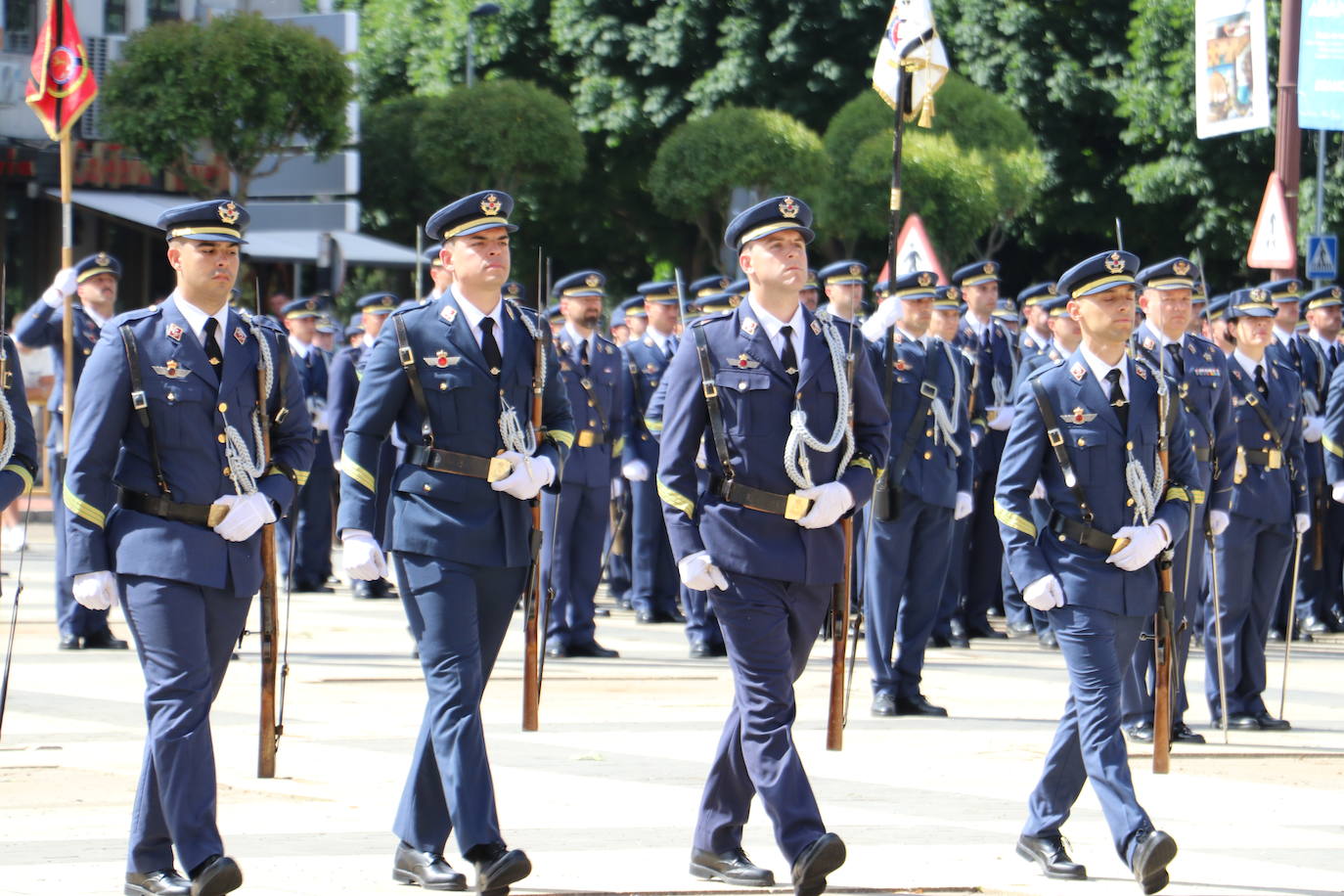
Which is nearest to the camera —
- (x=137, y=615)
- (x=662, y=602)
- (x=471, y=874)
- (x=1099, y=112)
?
(x=137, y=615)

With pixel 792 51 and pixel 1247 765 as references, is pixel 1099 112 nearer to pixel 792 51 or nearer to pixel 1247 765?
pixel 792 51

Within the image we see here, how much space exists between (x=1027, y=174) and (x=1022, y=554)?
84.7 feet

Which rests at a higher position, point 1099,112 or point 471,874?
point 1099,112

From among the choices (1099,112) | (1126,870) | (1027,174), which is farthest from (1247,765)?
(1099,112)

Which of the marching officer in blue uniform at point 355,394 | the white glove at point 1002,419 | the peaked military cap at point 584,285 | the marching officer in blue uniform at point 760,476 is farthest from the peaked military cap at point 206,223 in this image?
the white glove at point 1002,419

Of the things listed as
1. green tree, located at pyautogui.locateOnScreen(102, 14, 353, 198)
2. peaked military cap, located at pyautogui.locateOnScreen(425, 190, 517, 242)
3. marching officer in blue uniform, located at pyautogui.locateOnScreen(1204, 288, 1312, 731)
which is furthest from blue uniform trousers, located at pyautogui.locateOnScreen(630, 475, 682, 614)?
green tree, located at pyautogui.locateOnScreen(102, 14, 353, 198)

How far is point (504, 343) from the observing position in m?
7.14

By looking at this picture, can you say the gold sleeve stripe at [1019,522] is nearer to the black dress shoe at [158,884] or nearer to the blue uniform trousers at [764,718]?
the blue uniform trousers at [764,718]

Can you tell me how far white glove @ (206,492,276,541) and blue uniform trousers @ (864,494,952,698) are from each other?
4963 millimetres

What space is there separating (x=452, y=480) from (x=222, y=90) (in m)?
24.9

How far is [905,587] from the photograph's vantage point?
11.5 meters

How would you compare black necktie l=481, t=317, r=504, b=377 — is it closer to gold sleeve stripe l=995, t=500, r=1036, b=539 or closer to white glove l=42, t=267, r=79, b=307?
gold sleeve stripe l=995, t=500, r=1036, b=539

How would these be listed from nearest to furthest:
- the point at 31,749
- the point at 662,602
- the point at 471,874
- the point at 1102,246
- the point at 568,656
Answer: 1. the point at 471,874
2. the point at 31,749
3. the point at 568,656
4. the point at 662,602
5. the point at 1102,246

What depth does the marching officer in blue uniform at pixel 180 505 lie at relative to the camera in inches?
255
